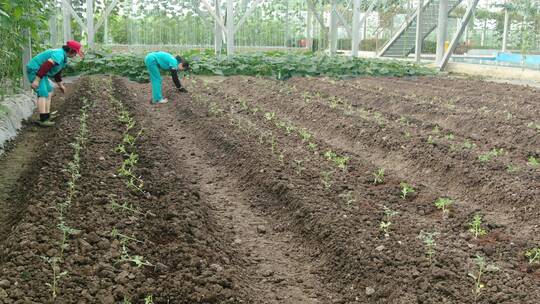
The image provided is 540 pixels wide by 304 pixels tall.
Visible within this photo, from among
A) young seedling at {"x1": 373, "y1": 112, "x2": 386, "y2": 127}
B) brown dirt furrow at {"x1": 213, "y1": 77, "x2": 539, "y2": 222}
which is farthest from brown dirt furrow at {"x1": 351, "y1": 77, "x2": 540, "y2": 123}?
brown dirt furrow at {"x1": 213, "y1": 77, "x2": 539, "y2": 222}

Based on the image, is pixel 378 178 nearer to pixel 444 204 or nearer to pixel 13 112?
pixel 444 204

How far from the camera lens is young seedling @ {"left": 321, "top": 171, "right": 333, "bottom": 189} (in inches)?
207

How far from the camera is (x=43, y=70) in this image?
→ 7543 mm

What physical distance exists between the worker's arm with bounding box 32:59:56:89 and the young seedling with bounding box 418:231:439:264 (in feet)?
18.4

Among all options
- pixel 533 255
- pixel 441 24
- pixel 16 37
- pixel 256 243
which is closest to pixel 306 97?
pixel 16 37

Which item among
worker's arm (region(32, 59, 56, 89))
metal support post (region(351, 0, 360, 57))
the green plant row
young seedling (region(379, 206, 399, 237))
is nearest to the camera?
young seedling (region(379, 206, 399, 237))

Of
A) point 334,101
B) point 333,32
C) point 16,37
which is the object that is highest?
point 333,32

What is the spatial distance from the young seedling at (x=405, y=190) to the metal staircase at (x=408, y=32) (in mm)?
19323

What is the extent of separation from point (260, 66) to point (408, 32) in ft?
36.0

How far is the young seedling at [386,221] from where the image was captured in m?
4.16

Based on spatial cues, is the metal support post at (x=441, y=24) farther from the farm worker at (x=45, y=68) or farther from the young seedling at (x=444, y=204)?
the young seedling at (x=444, y=204)

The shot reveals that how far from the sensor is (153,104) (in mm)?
10586

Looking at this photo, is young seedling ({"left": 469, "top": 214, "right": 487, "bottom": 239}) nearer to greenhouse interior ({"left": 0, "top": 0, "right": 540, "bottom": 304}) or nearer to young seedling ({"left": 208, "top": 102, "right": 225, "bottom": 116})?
greenhouse interior ({"left": 0, "top": 0, "right": 540, "bottom": 304})

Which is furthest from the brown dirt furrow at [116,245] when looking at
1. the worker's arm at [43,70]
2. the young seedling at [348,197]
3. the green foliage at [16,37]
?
the green foliage at [16,37]
